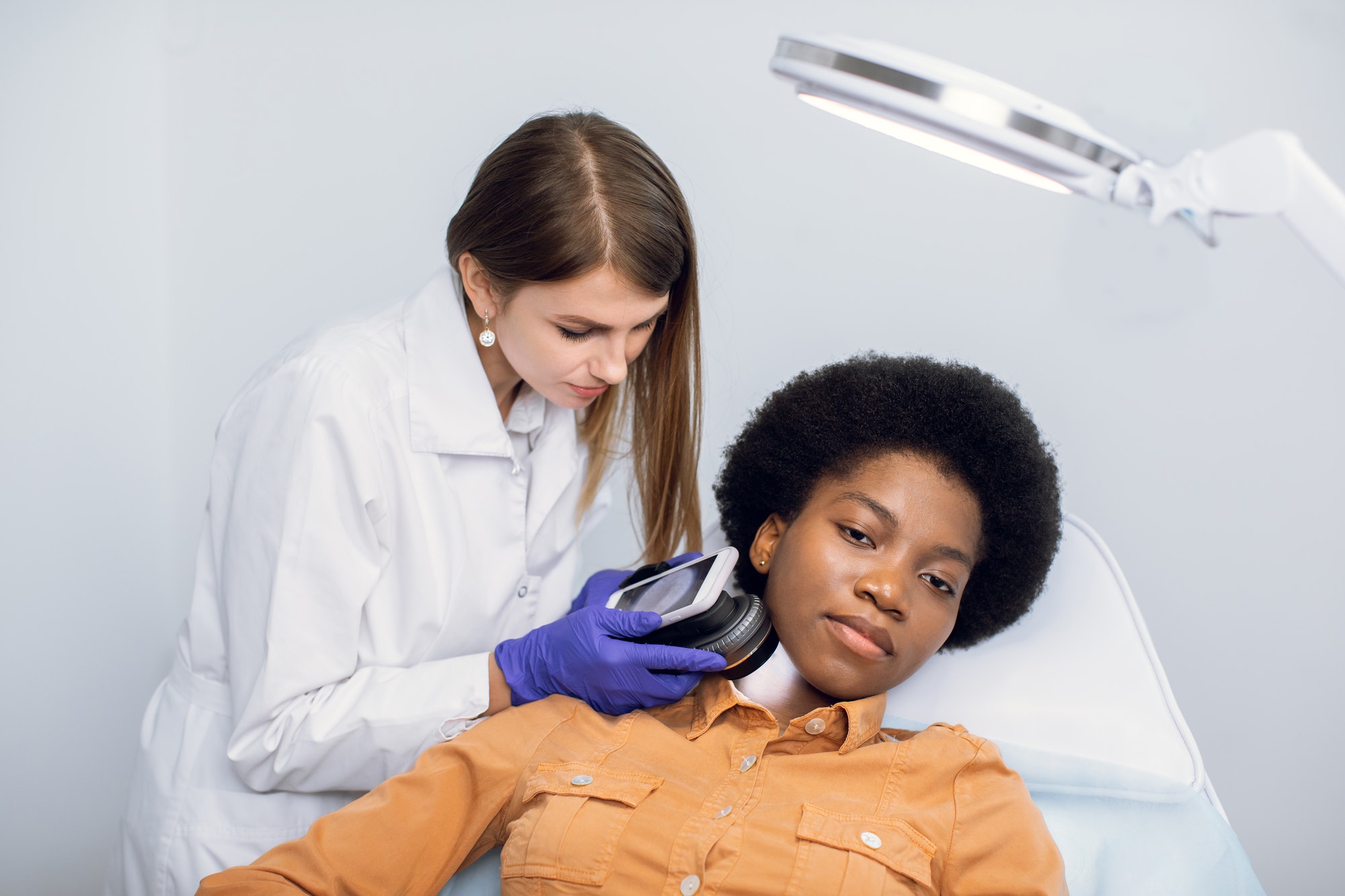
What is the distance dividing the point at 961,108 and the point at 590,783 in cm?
90

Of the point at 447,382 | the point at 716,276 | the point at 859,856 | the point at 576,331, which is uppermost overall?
the point at 716,276

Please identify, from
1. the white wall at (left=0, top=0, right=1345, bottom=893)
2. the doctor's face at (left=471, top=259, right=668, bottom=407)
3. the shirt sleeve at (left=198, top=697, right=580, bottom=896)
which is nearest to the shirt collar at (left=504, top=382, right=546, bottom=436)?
the doctor's face at (left=471, top=259, right=668, bottom=407)

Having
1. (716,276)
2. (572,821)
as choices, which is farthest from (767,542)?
(716,276)

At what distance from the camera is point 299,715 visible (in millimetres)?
1338

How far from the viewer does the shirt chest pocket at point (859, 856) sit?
1133 mm

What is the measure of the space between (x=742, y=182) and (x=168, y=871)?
5.32 ft

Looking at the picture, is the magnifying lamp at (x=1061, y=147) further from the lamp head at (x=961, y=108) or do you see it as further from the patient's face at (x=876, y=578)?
the patient's face at (x=876, y=578)

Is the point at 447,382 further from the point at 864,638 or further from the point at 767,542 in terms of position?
the point at 864,638

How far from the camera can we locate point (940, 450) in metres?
1.44

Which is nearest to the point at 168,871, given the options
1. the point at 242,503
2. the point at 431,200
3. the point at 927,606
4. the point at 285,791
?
the point at 285,791

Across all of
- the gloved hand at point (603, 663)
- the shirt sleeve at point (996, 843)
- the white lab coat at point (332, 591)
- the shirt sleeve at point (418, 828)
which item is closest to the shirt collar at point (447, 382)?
the white lab coat at point (332, 591)

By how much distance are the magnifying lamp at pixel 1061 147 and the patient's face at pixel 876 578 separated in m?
0.56

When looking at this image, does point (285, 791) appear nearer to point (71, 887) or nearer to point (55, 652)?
point (55, 652)

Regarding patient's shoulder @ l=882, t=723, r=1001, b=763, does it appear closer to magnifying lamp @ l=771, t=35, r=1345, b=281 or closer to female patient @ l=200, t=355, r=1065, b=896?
female patient @ l=200, t=355, r=1065, b=896
